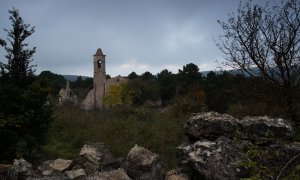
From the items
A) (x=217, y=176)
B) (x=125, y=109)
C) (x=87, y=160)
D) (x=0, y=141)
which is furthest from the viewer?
(x=125, y=109)

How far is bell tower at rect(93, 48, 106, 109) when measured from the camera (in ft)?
213

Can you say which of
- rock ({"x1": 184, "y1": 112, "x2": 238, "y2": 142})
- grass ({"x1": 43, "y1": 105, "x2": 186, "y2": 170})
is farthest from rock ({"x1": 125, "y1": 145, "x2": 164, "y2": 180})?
grass ({"x1": 43, "y1": 105, "x2": 186, "y2": 170})

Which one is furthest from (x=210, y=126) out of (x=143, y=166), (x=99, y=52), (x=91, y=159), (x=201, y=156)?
(x=99, y=52)

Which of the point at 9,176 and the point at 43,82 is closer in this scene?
the point at 9,176

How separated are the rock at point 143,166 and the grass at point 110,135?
347 centimetres

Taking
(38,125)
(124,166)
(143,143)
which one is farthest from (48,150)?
(124,166)

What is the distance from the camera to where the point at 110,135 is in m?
15.9

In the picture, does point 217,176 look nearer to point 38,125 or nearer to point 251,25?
point 38,125

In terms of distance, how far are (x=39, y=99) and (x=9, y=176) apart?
3.78 m

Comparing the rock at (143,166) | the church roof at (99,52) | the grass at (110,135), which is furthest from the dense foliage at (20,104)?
the church roof at (99,52)

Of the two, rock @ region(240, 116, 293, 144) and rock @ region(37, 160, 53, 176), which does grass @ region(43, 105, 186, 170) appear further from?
rock @ region(240, 116, 293, 144)

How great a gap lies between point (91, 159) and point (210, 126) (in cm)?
286

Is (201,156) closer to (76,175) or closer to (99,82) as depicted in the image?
(76,175)

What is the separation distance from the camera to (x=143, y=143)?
1502 centimetres
